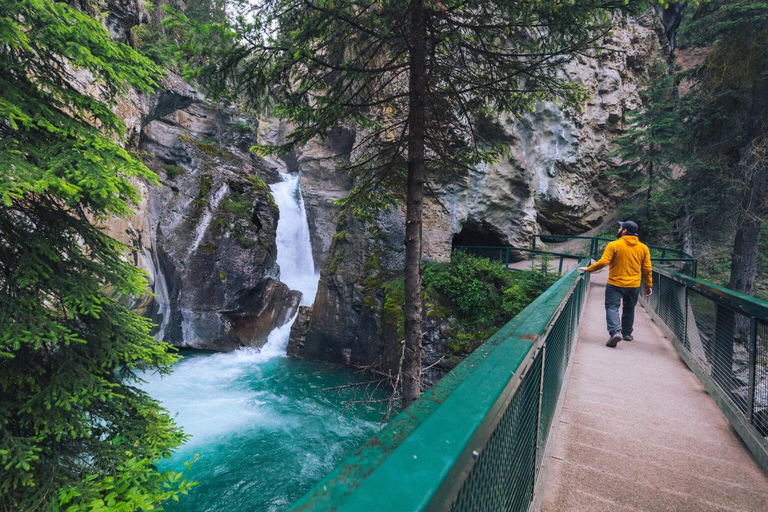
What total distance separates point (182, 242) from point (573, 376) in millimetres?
16001

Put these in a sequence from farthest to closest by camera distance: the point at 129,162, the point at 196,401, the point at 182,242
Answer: the point at 182,242 → the point at 196,401 → the point at 129,162

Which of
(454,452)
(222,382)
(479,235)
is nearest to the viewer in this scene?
(454,452)

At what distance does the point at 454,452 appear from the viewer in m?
0.74

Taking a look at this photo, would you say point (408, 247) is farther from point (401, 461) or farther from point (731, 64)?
point (731, 64)

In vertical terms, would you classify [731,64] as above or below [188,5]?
below

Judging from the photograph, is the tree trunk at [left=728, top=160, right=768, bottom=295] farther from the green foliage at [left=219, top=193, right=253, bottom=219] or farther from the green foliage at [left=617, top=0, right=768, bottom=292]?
the green foliage at [left=219, top=193, right=253, bottom=219]

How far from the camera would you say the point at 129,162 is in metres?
3.95

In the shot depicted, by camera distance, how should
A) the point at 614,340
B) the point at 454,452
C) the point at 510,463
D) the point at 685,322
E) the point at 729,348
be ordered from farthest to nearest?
the point at 614,340, the point at 685,322, the point at 729,348, the point at 510,463, the point at 454,452

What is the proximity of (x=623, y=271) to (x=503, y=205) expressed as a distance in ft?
39.7

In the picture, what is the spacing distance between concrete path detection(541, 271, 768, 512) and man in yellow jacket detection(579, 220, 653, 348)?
107cm

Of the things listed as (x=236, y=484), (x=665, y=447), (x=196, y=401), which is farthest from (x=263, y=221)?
(x=665, y=447)

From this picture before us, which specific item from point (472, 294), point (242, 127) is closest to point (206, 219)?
point (242, 127)

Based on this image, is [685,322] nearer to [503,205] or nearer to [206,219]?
[503,205]

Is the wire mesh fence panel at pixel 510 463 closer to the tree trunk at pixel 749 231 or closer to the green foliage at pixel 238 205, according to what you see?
the tree trunk at pixel 749 231
